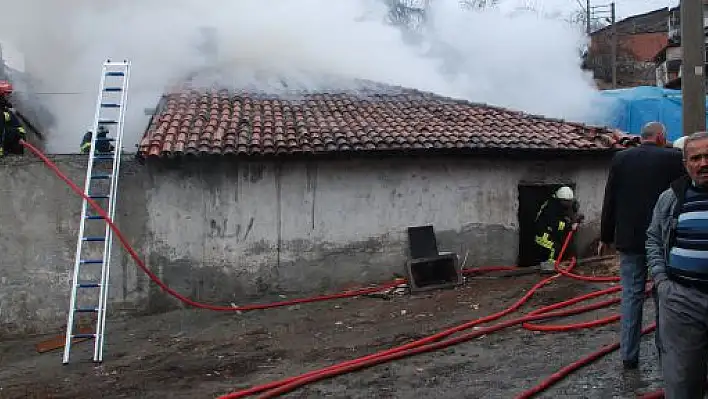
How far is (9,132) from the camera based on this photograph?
29.7 ft

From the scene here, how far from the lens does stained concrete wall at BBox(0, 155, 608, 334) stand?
880 cm

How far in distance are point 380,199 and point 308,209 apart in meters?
1.17

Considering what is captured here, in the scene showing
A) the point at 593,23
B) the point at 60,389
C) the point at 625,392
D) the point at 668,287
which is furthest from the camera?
the point at 593,23

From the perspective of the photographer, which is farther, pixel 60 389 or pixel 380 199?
pixel 380 199

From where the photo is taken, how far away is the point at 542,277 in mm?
9586

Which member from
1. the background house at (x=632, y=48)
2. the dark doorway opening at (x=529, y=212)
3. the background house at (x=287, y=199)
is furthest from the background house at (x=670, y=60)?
the background house at (x=287, y=199)

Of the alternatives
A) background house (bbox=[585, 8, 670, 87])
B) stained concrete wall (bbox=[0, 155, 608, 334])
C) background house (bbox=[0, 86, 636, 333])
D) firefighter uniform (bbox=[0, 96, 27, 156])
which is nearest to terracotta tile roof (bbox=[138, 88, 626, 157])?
background house (bbox=[0, 86, 636, 333])

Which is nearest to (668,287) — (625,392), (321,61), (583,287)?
(625,392)

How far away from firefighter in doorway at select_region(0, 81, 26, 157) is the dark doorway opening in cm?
790

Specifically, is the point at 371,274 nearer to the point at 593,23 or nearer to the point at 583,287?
the point at 583,287

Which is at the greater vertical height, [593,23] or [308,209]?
[593,23]

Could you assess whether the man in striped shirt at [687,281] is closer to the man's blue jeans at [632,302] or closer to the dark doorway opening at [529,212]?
the man's blue jeans at [632,302]

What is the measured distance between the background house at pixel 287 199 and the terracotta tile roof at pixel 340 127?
4 centimetres

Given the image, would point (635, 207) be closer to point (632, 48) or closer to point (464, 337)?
point (464, 337)
